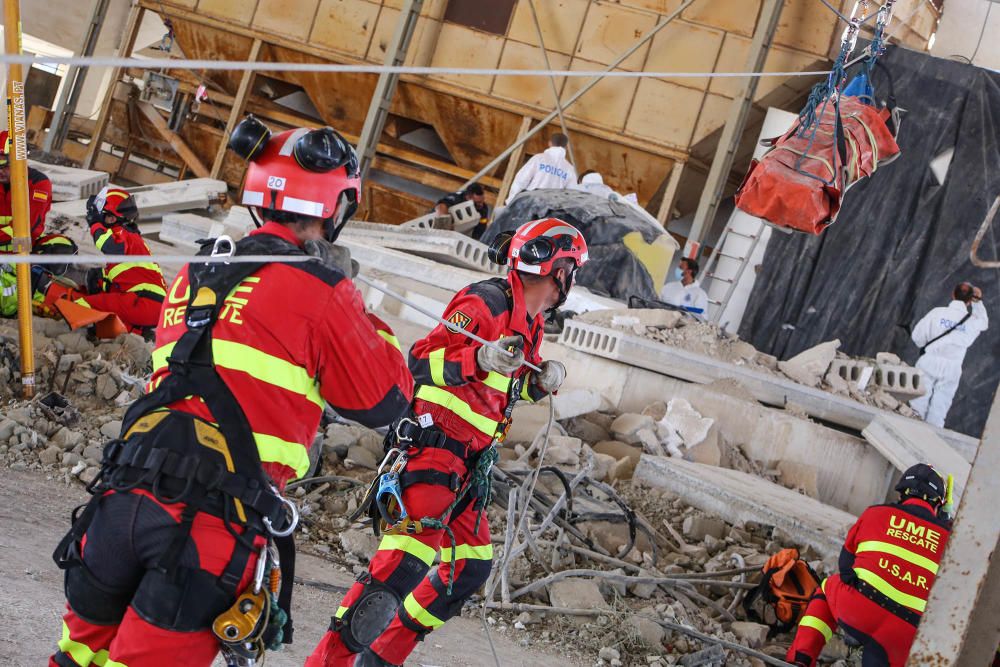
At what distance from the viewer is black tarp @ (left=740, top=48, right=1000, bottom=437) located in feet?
40.2

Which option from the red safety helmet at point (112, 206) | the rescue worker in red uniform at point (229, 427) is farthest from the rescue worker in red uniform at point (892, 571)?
the red safety helmet at point (112, 206)

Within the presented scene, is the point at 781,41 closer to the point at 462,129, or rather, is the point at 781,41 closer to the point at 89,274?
the point at 462,129

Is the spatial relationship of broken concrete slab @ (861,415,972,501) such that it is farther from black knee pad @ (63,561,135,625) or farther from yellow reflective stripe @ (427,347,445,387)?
black knee pad @ (63,561,135,625)

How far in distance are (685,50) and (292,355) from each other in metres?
12.7

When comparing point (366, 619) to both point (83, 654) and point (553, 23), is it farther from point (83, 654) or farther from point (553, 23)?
point (553, 23)

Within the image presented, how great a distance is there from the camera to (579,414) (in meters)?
8.16

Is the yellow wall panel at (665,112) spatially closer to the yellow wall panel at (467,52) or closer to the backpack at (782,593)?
the yellow wall panel at (467,52)

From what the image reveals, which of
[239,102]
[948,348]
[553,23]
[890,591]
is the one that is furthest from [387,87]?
[890,591]

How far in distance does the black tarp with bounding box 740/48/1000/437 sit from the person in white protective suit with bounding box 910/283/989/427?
1.32 metres

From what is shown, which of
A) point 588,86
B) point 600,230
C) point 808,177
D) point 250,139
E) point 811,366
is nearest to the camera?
point 250,139

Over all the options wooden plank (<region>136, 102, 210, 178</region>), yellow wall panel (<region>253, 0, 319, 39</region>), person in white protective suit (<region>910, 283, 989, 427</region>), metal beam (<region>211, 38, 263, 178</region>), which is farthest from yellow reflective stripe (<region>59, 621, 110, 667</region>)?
wooden plank (<region>136, 102, 210, 178</region>)

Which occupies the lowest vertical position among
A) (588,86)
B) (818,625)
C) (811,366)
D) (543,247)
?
Answer: (818,625)

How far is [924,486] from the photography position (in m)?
4.85

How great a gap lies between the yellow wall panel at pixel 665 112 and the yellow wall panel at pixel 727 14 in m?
0.98
